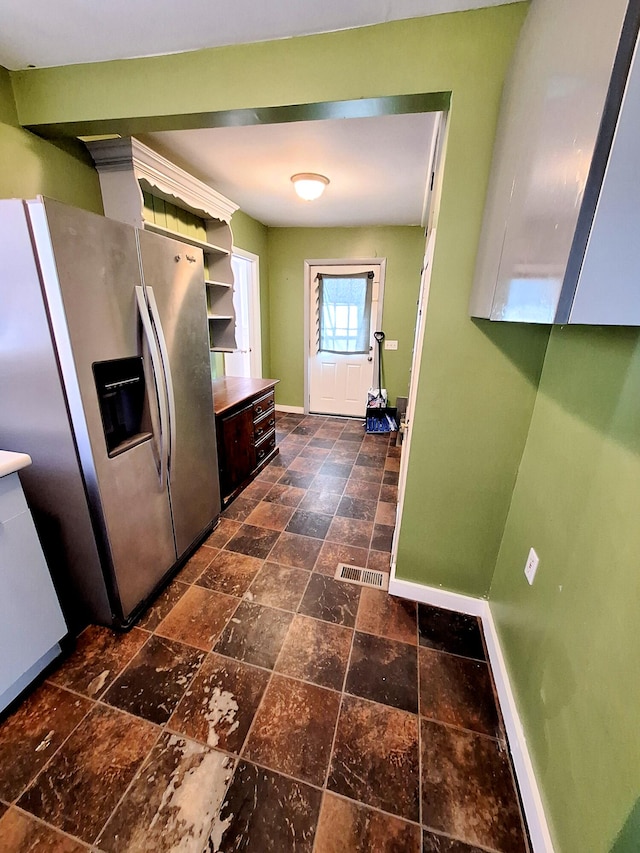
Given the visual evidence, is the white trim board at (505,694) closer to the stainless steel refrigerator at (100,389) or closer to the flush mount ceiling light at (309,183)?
the stainless steel refrigerator at (100,389)

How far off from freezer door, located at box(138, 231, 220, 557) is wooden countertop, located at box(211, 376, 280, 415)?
0.35 m

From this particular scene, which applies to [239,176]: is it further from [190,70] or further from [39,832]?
[39,832]

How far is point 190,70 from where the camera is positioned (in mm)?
1388

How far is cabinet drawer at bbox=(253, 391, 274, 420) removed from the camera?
118 inches

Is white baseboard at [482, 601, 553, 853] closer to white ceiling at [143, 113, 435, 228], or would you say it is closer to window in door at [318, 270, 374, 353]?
white ceiling at [143, 113, 435, 228]

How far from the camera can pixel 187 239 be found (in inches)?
98.3

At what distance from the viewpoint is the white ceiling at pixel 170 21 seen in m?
1.15

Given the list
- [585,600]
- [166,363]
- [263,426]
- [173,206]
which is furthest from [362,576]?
[173,206]

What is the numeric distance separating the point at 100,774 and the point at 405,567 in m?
1.46

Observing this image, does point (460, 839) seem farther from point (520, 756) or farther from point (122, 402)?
point (122, 402)

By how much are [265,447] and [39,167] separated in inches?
95.4

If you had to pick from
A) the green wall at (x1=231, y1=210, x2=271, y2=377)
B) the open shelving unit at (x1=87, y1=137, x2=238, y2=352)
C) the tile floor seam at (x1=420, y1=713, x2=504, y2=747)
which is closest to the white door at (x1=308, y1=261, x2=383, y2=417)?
the green wall at (x1=231, y1=210, x2=271, y2=377)

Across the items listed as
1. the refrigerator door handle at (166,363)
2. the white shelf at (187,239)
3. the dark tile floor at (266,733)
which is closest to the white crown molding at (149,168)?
the white shelf at (187,239)

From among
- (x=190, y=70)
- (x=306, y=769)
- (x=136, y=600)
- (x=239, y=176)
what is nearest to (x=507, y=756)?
(x=306, y=769)
